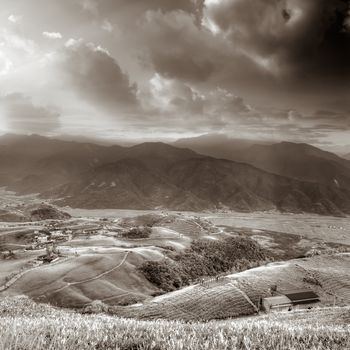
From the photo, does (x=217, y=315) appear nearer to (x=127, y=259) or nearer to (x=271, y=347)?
(x=127, y=259)

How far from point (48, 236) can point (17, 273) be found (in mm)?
65029

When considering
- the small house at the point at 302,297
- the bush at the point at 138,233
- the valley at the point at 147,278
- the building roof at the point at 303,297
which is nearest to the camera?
the valley at the point at 147,278

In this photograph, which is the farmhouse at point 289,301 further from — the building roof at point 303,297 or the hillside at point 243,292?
the hillside at point 243,292

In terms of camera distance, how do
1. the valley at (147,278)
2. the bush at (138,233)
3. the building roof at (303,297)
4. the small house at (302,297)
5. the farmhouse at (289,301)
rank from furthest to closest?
the bush at (138,233), the building roof at (303,297), the small house at (302,297), the farmhouse at (289,301), the valley at (147,278)

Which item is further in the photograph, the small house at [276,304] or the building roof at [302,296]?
the building roof at [302,296]

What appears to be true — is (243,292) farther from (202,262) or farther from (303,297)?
(202,262)

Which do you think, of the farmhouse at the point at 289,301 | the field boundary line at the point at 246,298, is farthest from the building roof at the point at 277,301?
the field boundary line at the point at 246,298

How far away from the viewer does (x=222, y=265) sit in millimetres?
140625

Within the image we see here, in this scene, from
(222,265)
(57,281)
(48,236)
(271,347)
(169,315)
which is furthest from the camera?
(48,236)

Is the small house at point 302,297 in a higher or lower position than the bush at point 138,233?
higher

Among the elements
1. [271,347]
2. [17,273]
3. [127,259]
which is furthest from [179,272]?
[271,347]

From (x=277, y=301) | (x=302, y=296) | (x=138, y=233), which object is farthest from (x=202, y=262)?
(x=277, y=301)

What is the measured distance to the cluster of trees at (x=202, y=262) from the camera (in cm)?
10712

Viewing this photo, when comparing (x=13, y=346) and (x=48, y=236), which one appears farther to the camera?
(x=48, y=236)
